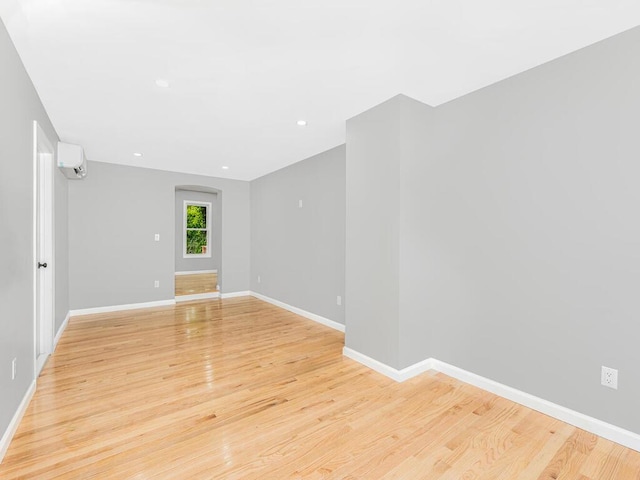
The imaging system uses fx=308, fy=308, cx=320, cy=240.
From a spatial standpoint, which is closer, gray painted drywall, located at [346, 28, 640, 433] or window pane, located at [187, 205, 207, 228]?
gray painted drywall, located at [346, 28, 640, 433]

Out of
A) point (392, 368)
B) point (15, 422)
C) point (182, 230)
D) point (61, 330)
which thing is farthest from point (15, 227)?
point (182, 230)

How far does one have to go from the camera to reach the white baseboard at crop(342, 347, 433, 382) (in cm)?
262

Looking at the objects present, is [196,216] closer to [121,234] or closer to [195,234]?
[195,234]

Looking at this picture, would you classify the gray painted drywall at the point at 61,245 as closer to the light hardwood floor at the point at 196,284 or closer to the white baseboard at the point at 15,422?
the white baseboard at the point at 15,422

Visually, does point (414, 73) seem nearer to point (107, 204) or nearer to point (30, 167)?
point (30, 167)

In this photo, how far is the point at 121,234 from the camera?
199 inches

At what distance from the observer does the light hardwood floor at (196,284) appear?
6454 mm

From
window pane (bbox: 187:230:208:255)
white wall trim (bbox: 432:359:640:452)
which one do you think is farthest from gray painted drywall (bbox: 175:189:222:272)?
white wall trim (bbox: 432:359:640:452)

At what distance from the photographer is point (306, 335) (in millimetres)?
3814

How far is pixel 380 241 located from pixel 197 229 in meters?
7.47

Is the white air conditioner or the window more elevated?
the white air conditioner

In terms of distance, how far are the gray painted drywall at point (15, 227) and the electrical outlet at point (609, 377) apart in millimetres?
3504

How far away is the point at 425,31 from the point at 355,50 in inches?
17.2

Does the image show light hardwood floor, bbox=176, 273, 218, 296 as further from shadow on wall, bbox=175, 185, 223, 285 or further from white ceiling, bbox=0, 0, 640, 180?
white ceiling, bbox=0, 0, 640, 180
